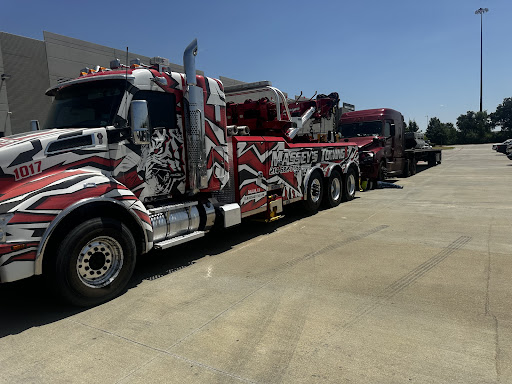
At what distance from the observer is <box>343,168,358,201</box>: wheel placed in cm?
1097

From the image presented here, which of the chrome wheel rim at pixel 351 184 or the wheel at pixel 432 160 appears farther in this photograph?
the wheel at pixel 432 160

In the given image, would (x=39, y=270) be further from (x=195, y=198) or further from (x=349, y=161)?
(x=349, y=161)

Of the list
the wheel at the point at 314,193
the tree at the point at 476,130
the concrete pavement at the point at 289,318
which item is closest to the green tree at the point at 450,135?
the tree at the point at 476,130

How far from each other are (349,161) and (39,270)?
29.7ft

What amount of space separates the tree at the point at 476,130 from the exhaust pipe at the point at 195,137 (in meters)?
88.9

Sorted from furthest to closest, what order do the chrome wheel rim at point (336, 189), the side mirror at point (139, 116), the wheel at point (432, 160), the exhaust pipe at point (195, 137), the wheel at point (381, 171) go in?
the wheel at point (432, 160) → the wheel at point (381, 171) → the chrome wheel rim at point (336, 189) → the exhaust pipe at point (195, 137) → the side mirror at point (139, 116)

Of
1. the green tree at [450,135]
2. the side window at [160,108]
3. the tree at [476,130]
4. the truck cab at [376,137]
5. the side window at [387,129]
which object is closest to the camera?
the side window at [160,108]

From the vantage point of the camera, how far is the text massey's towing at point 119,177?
3.75 metres

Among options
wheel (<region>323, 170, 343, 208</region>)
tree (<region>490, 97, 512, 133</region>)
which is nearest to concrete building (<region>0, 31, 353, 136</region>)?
wheel (<region>323, 170, 343, 208</region>)

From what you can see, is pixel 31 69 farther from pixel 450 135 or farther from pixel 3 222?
pixel 450 135

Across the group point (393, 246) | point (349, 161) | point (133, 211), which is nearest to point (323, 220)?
point (393, 246)

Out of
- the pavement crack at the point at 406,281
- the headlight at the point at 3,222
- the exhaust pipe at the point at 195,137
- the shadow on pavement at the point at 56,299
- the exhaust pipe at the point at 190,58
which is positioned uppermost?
the exhaust pipe at the point at 190,58

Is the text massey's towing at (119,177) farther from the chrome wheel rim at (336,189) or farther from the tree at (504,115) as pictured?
the tree at (504,115)

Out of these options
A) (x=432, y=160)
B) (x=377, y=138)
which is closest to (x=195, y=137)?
(x=377, y=138)
